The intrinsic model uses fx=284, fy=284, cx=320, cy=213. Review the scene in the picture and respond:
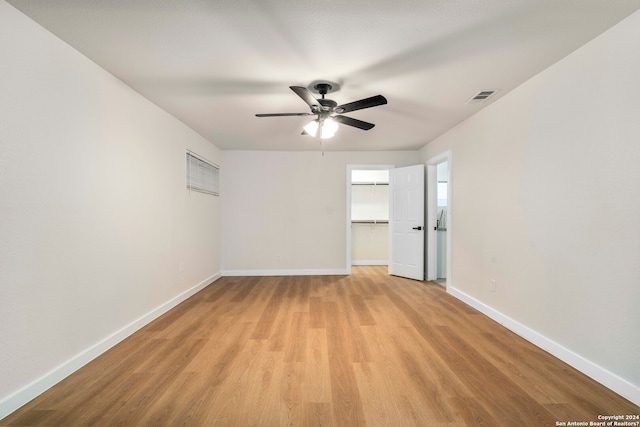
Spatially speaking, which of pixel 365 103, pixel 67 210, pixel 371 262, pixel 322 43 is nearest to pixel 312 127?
pixel 365 103

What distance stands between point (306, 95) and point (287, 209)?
335 centimetres

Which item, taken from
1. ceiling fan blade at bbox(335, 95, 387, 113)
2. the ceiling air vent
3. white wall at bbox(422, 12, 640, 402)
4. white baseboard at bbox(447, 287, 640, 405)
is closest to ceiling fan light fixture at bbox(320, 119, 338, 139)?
ceiling fan blade at bbox(335, 95, 387, 113)

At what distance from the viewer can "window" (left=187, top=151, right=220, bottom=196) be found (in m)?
4.13

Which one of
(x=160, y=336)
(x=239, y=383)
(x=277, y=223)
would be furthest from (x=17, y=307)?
(x=277, y=223)

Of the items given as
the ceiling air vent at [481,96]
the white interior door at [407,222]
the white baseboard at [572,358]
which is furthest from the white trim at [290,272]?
the ceiling air vent at [481,96]

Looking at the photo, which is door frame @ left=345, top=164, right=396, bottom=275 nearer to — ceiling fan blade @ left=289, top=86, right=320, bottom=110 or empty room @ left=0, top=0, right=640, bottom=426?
empty room @ left=0, top=0, right=640, bottom=426

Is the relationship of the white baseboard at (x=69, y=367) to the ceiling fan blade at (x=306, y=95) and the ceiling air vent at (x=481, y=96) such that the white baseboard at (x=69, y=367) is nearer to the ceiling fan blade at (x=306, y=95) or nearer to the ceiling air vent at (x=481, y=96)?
the ceiling fan blade at (x=306, y=95)

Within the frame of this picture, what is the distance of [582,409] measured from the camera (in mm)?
1656

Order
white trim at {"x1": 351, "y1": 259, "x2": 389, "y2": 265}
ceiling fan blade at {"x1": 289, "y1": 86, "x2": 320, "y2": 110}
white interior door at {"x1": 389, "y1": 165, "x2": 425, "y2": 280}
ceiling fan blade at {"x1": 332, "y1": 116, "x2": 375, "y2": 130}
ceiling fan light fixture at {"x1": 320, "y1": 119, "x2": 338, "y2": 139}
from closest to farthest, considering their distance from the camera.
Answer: ceiling fan blade at {"x1": 289, "y1": 86, "x2": 320, "y2": 110} < ceiling fan light fixture at {"x1": 320, "y1": 119, "x2": 338, "y2": 139} < ceiling fan blade at {"x1": 332, "y1": 116, "x2": 375, "y2": 130} < white interior door at {"x1": 389, "y1": 165, "x2": 425, "y2": 280} < white trim at {"x1": 351, "y1": 259, "x2": 389, "y2": 265}

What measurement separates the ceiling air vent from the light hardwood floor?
2392 mm

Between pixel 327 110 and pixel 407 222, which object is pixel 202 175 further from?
pixel 407 222

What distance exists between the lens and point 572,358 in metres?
2.14

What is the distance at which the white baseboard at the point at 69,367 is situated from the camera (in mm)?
1639

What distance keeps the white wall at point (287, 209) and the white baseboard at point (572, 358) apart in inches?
117
